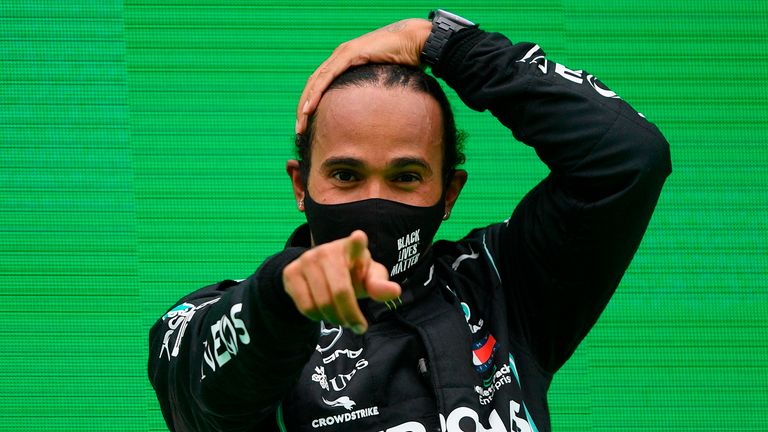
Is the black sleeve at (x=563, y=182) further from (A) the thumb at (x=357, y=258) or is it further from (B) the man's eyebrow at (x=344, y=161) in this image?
(A) the thumb at (x=357, y=258)

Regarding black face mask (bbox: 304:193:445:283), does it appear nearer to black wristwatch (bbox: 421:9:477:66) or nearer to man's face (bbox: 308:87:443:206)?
man's face (bbox: 308:87:443:206)

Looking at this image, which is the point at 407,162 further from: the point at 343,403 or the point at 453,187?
the point at 343,403

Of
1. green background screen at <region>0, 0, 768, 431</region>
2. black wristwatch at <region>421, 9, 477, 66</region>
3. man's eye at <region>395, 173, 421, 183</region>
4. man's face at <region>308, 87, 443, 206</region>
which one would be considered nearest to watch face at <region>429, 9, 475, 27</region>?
black wristwatch at <region>421, 9, 477, 66</region>

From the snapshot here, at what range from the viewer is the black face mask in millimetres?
1736

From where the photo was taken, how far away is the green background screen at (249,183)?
3008mm

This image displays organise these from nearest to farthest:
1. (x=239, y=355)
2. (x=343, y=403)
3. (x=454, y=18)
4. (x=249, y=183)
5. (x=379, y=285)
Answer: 1. (x=379, y=285)
2. (x=239, y=355)
3. (x=343, y=403)
4. (x=454, y=18)
5. (x=249, y=183)

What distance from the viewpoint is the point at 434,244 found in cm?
196

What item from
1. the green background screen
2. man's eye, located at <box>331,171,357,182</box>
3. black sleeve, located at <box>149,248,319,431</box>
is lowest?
the green background screen

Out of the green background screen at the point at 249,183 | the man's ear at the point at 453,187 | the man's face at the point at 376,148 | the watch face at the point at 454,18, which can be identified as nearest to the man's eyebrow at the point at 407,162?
the man's face at the point at 376,148

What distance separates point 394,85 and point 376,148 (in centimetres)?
12

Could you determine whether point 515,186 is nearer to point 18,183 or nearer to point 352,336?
point 18,183

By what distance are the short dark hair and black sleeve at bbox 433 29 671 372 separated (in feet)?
0.13

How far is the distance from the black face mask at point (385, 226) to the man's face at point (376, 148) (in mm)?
Answer: 13

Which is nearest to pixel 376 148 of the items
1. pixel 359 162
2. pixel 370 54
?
pixel 359 162
